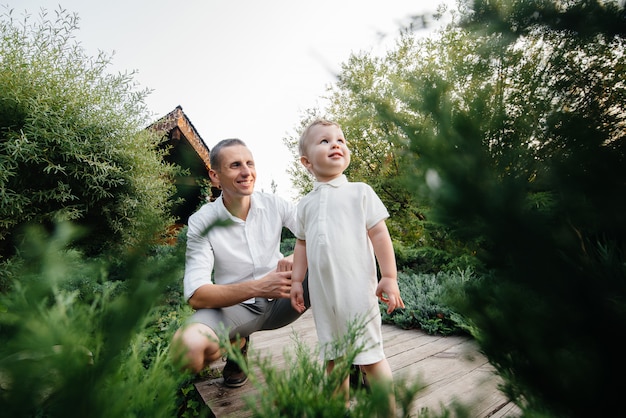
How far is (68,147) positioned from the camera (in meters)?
5.48

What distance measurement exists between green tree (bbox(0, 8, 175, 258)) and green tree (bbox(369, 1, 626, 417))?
4821 millimetres

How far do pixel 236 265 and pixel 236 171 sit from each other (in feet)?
2.53

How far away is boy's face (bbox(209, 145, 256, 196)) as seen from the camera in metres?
2.56

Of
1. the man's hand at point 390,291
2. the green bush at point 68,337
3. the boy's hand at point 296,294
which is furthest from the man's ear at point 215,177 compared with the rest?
the green bush at point 68,337

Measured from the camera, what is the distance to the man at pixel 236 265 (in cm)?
206

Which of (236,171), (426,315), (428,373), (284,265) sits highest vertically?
(236,171)

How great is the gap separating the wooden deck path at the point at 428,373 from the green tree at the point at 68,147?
306cm

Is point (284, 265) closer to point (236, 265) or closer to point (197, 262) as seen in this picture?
point (236, 265)

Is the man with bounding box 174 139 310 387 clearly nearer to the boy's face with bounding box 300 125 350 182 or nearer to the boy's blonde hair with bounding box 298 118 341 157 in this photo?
the boy's blonde hair with bounding box 298 118 341 157

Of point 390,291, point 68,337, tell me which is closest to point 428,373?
point 390,291

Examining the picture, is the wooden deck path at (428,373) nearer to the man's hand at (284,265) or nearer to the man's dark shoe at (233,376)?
the man's dark shoe at (233,376)

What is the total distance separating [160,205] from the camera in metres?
7.05

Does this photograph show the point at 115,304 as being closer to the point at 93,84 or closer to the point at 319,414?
the point at 319,414

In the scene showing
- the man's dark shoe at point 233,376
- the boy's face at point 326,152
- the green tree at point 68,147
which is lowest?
the man's dark shoe at point 233,376
